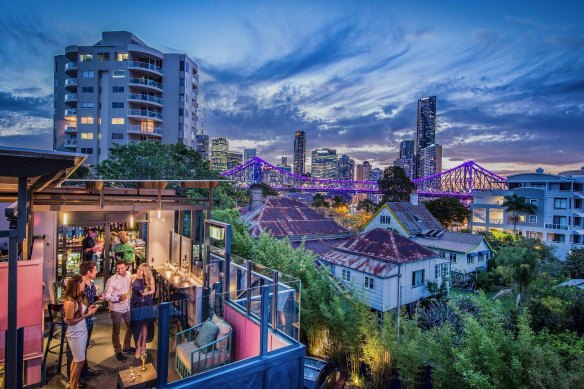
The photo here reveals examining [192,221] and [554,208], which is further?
[554,208]

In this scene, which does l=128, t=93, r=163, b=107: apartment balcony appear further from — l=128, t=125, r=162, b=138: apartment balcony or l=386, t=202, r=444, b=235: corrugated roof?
l=386, t=202, r=444, b=235: corrugated roof

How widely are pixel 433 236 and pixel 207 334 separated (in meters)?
23.1

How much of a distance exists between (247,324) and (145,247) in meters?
5.57

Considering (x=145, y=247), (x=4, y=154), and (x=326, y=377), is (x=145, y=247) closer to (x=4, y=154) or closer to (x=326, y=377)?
(x=326, y=377)

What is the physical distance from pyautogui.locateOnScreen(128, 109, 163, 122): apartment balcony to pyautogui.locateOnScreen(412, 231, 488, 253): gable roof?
31500mm

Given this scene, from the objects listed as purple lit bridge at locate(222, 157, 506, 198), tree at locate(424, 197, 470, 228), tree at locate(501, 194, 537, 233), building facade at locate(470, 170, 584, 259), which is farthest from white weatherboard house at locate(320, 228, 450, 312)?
purple lit bridge at locate(222, 157, 506, 198)

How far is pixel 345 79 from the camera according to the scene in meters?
59.6

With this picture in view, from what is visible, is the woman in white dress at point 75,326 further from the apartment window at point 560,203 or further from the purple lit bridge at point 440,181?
the purple lit bridge at point 440,181

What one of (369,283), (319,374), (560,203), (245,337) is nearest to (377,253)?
(369,283)

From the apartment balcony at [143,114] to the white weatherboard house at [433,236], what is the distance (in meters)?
27.1

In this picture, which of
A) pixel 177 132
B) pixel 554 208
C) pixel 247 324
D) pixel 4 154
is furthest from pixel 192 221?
pixel 554 208

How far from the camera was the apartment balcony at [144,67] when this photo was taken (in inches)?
1547

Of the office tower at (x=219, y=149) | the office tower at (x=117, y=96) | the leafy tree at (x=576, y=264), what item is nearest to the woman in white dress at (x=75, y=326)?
the leafy tree at (x=576, y=264)

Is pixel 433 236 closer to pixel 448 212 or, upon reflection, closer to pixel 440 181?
pixel 448 212
